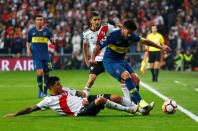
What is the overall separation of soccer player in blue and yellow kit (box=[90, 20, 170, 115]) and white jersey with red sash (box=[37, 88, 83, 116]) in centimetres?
100

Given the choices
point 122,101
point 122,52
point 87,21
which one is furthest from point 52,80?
point 87,21

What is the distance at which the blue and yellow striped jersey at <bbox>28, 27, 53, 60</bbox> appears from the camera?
13.7 metres

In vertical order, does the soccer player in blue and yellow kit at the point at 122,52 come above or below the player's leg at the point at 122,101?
above

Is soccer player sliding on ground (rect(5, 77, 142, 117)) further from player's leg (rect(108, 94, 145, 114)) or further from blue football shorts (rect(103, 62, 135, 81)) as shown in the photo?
blue football shorts (rect(103, 62, 135, 81))

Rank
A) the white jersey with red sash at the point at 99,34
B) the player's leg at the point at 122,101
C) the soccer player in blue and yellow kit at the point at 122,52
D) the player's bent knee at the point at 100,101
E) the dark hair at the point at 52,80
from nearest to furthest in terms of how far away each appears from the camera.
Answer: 1. the player's bent knee at the point at 100,101
2. the dark hair at the point at 52,80
3. the player's leg at the point at 122,101
4. the soccer player in blue and yellow kit at the point at 122,52
5. the white jersey with red sash at the point at 99,34

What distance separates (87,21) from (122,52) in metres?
19.1

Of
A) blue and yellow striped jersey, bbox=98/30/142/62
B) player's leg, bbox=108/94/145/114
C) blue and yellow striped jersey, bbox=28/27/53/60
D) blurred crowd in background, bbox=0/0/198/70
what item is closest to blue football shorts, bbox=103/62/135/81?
blue and yellow striped jersey, bbox=98/30/142/62

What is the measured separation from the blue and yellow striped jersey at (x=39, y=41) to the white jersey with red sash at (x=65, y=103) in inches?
184

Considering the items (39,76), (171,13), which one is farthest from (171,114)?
(171,13)

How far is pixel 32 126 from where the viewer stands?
27.0ft

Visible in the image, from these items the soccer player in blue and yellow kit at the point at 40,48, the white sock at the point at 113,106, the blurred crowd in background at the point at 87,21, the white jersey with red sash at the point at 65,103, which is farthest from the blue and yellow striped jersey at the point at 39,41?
the blurred crowd in background at the point at 87,21

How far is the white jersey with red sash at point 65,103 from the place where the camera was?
8977 millimetres

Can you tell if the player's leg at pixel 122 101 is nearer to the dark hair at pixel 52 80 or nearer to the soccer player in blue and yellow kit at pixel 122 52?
the soccer player in blue and yellow kit at pixel 122 52

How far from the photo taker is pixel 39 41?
1377cm
